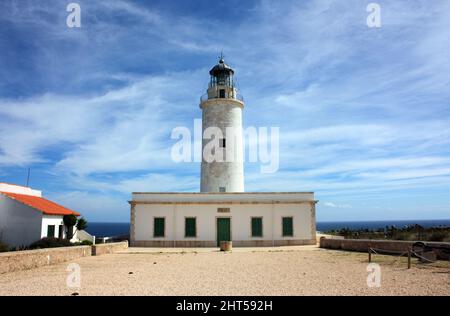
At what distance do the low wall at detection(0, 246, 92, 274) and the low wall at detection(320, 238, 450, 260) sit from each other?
11080mm

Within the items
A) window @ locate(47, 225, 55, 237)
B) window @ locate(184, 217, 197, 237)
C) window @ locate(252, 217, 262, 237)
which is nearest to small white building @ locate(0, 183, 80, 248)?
window @ locate(47, 225, 55, 237)

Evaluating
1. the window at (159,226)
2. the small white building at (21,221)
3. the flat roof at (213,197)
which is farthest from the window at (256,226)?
the small white building at (21,221)

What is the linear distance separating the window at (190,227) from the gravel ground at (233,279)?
759cm

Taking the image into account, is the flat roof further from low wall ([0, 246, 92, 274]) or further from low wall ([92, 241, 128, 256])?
low wall ([0, 246, 92, 274])

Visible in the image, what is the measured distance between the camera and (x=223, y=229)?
20.5m

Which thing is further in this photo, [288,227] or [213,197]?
[213,197]

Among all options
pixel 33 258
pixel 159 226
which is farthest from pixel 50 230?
pixel 33 258

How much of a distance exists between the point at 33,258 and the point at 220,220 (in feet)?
Answer: 35.5

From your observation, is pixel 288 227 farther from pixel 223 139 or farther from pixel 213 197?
pixel 223 139

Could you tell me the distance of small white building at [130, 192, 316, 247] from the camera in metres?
20.4

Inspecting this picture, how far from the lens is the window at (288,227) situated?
67.5 feet

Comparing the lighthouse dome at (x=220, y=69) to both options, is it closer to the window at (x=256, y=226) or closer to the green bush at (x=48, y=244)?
the window at (x=256, y=226)
